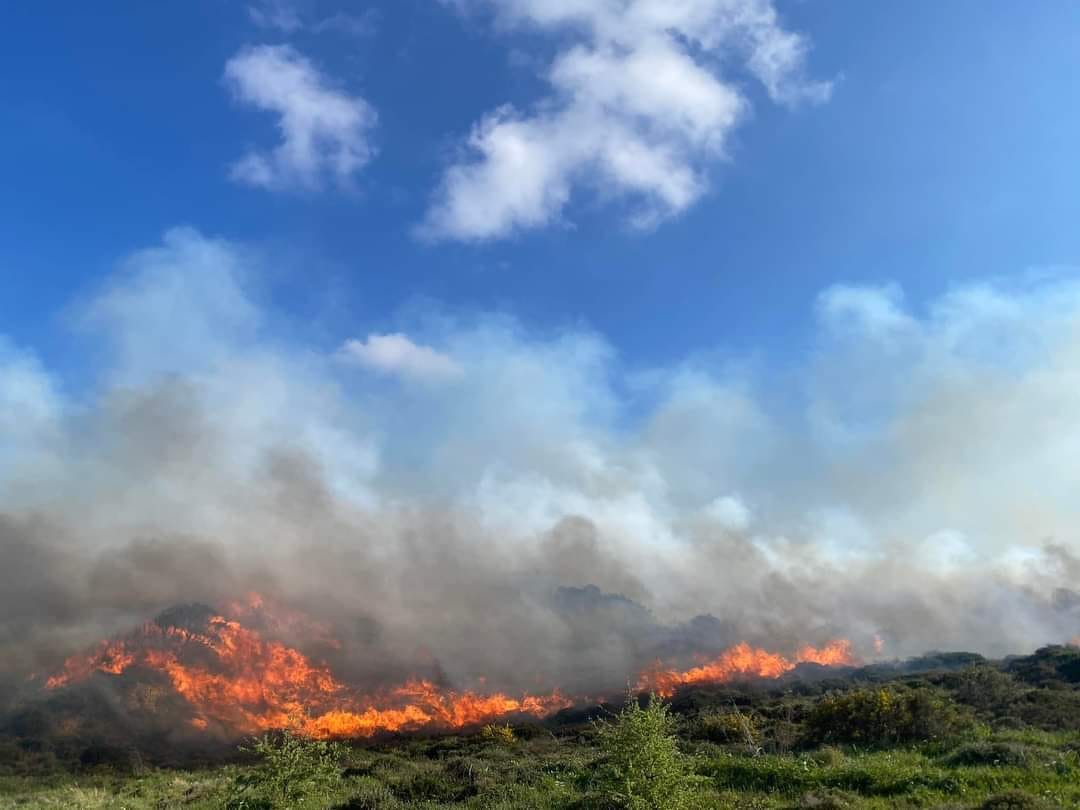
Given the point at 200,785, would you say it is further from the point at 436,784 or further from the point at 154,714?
the point at 154,714

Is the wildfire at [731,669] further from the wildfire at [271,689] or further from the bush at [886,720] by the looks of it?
the bush at [886,720]

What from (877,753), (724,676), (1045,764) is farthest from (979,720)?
(724,676)

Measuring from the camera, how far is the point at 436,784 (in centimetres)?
3544

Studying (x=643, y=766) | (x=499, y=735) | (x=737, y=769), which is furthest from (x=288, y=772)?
(x=499, y=735)

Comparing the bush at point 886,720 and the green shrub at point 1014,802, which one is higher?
the green shrub at point 1014,802

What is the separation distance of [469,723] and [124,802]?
66197mm

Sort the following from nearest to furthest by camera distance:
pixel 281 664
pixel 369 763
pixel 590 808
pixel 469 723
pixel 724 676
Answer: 1. pixel 590 808
2. pixel 369 763
3. pixel 469 723
4. pixel 281 664
5. pixel 724 676

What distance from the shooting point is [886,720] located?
3622 centimetres

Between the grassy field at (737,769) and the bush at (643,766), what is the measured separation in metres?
0.05

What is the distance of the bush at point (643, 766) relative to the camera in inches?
835

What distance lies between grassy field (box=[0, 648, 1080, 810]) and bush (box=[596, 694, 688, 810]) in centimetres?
5

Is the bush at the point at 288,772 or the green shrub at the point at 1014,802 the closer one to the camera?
the green shrub at the point at 1014,802

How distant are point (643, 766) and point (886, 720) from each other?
21.7 m

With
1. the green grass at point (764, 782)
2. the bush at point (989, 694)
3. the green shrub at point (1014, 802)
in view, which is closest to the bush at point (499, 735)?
the green grass at point (764, 782)
